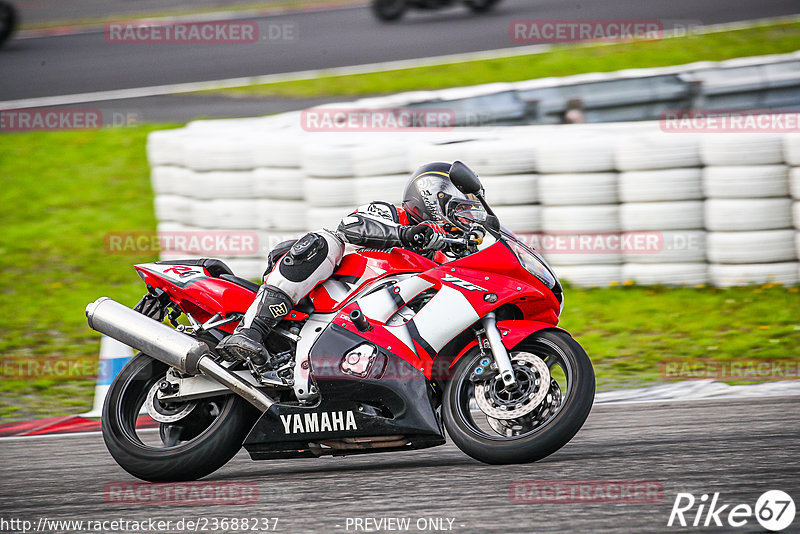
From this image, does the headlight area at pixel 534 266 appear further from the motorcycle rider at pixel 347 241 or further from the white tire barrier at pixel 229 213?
the white tire barrier at pixel 229 213

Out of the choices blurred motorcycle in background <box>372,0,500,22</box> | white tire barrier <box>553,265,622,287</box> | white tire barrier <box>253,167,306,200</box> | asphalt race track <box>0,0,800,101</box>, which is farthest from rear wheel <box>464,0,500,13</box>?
white tire barrier <box>553,265,622,287</box>

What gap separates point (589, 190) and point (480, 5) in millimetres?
11067

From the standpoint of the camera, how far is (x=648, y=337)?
723 cm

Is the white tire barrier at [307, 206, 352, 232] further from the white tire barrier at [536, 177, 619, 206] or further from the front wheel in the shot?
the front wheel

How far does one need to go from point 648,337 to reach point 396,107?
13.6ft

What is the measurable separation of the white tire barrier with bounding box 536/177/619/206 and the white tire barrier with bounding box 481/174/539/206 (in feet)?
0.31

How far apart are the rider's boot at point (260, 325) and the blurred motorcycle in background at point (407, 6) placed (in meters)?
14.2

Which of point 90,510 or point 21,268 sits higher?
point 21,268

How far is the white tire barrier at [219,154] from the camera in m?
8.74

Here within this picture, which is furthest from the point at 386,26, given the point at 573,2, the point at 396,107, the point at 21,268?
the point at 21,268

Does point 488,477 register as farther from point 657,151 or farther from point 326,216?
point 326,216

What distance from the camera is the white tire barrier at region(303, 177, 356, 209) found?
823 centimetres

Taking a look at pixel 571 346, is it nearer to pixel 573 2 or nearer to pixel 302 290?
pixel 302 290

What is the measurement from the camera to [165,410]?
493cm
